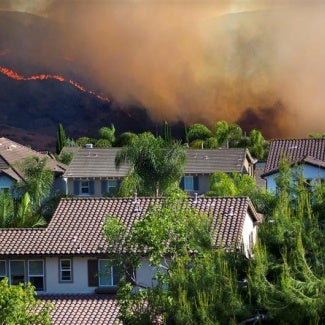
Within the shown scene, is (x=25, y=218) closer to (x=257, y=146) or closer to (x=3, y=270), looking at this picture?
(x=3, y=270)

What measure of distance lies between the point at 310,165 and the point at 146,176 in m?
7.00

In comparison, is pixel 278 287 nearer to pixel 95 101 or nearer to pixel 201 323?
pixel 201 323

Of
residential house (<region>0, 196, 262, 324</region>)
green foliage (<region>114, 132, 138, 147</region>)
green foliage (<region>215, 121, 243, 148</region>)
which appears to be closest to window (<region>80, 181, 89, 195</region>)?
green foliage (<region>215, 121, 243, 148</region>)

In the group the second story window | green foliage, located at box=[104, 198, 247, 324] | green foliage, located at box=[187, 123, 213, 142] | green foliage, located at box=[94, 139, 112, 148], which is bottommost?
green foliage, located at box=[104, 198, 247, 324]

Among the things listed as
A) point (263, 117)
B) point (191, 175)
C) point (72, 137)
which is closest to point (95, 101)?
point (72, 137)

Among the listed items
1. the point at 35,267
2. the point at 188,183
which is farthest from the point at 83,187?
the point at 35,267

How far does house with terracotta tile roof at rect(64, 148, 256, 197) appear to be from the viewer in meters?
62.4

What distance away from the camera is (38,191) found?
5100 cm

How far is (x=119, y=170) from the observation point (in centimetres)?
6269

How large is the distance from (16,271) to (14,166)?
25.6 metres

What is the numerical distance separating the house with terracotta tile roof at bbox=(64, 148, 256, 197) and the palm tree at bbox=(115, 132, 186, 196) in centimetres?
1141

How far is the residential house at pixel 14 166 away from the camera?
2341 inches

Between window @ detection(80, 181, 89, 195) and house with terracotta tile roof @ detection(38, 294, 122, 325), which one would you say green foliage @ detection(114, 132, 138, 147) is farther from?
house with terracotta tile roof @ detection(38, 294, 122, 325)

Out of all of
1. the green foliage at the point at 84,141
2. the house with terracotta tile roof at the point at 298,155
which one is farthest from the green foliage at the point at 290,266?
the green foliage at the point at 84,141
